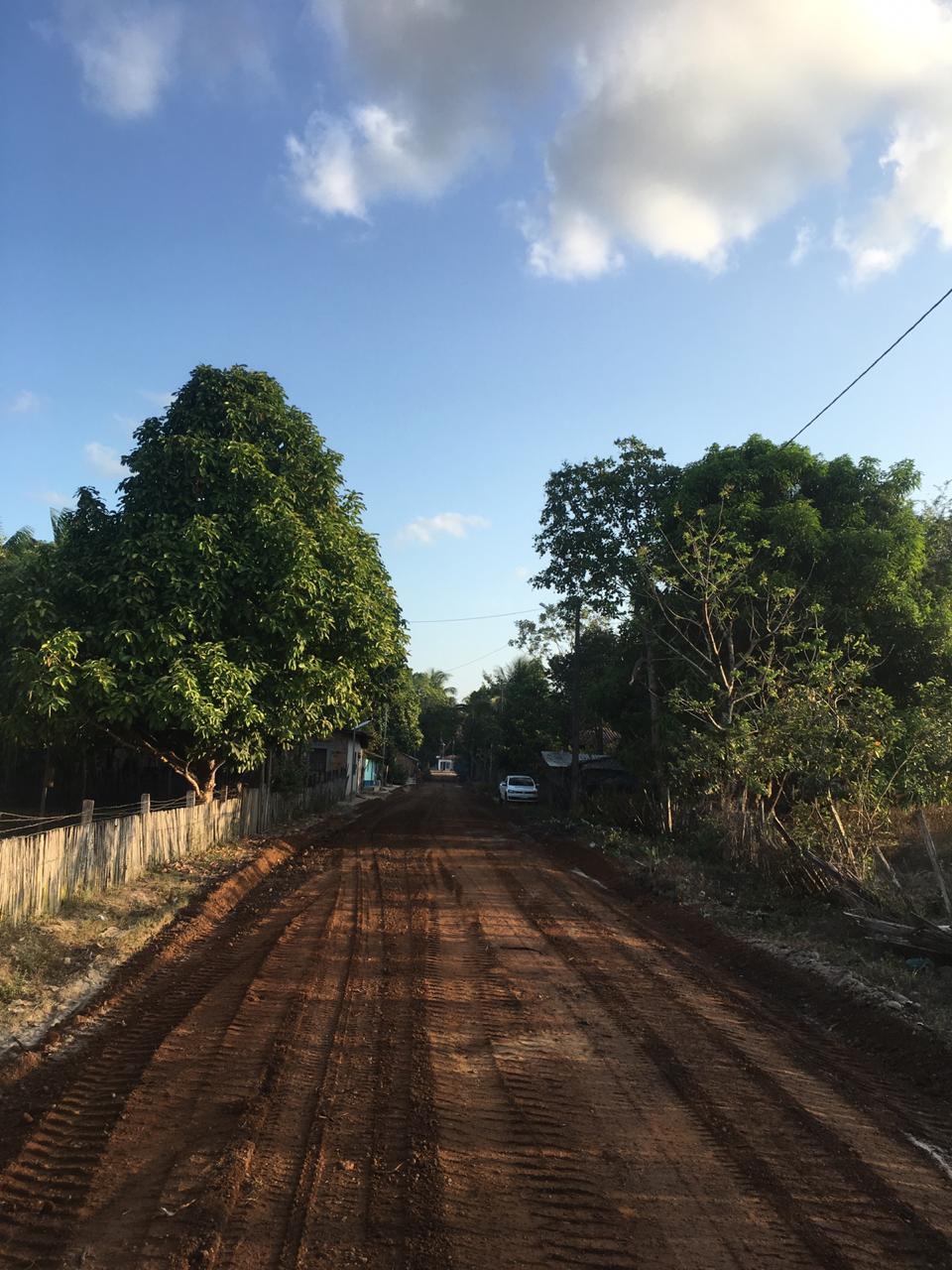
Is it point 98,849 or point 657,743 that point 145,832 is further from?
point 657,743

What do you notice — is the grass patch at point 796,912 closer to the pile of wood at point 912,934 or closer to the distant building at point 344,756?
the pile of wood at point 912,934

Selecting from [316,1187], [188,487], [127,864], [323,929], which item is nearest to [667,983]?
[323,929]

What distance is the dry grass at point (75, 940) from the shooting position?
22.4 feet

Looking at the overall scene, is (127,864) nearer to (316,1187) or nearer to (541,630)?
(316,1187)

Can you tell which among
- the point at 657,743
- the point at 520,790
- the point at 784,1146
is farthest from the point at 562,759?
the point at 784,1146

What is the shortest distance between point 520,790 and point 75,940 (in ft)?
115

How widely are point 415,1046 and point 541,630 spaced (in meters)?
28.0

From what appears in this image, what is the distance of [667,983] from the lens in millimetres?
7953

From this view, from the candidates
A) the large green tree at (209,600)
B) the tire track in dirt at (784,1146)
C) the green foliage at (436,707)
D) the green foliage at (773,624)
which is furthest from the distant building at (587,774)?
the green foliage at (436,707)

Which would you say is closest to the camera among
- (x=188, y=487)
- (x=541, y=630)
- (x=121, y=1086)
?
(x=121, y=1086)

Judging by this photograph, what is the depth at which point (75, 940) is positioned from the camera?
8.62 m

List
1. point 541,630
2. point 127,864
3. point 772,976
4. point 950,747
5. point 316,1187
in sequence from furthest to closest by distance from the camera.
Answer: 1. point 541,630
2. point 127,864
3. point 950,747
4. point 772,976
5. point 316,1187

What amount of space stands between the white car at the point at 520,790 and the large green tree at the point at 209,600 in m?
25.1

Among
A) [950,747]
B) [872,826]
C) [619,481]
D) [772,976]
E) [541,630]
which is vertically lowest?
[772,976]
